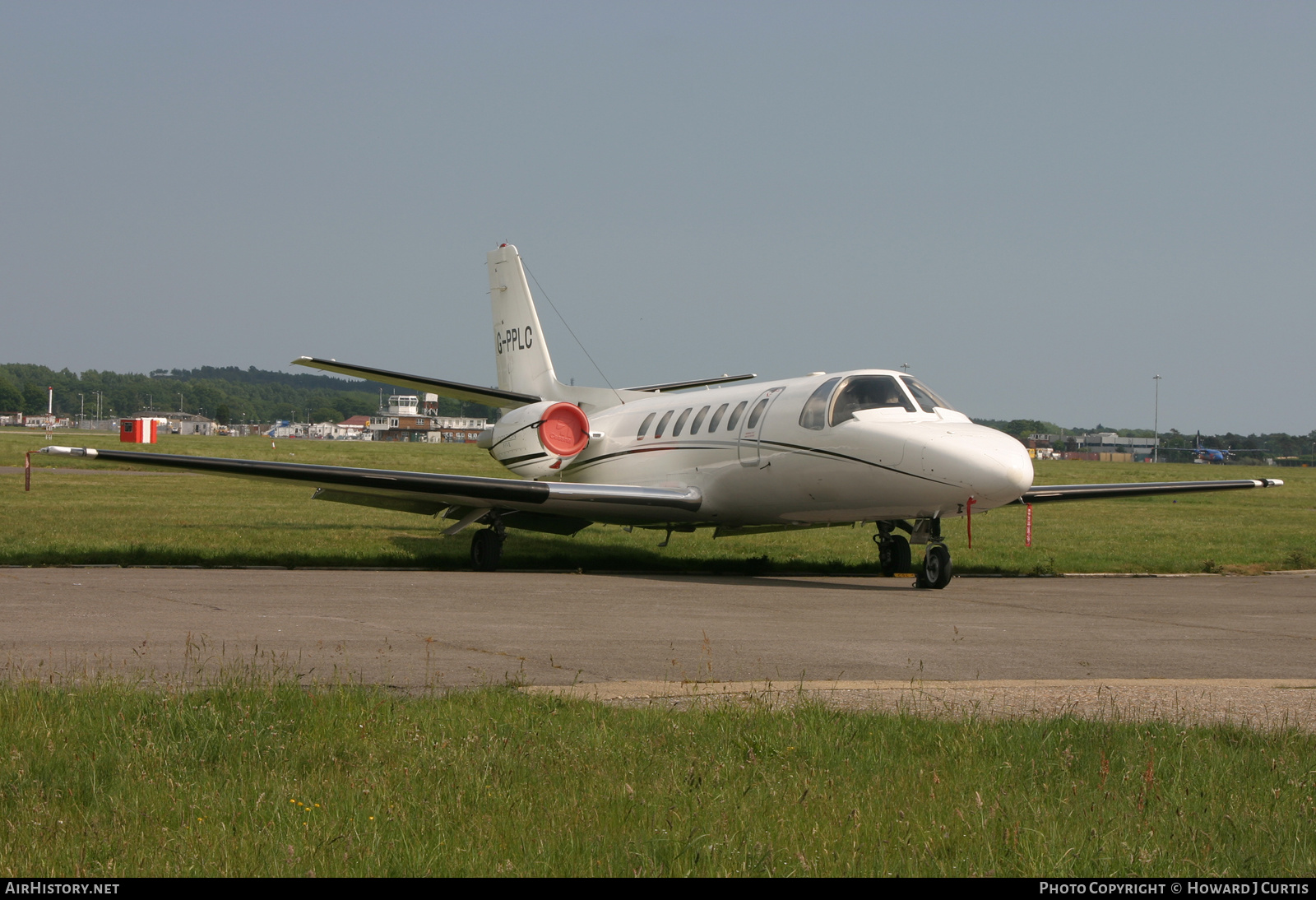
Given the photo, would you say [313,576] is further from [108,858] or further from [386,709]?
[108,858]

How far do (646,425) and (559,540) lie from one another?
4429 millimetres

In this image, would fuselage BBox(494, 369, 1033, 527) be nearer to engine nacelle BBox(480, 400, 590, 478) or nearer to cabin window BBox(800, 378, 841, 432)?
cabin window BBox(800, 378, 841, 432)

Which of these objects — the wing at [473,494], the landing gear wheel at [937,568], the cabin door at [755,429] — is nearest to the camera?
the landing gear wheel at [937,568]

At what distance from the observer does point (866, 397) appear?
15727mm

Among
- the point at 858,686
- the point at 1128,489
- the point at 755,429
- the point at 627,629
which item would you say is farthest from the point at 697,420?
the point at 858,686

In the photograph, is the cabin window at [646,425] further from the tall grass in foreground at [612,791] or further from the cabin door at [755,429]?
the tall grass in foreground at [612,791]

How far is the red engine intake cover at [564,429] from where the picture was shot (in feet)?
69.3

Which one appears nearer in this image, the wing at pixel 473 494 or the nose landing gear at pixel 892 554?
the wing at pixel 473 494

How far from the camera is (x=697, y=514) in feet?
59.5

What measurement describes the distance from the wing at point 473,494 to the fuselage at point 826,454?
0.34 meters

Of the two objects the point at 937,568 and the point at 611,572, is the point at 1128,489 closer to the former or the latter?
the point at 937,568

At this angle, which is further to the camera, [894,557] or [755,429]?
[894,557]

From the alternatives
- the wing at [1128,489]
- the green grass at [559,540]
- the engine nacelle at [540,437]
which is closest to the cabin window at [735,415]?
the green grass at [559,540]

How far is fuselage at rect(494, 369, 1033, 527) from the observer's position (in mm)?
14414
